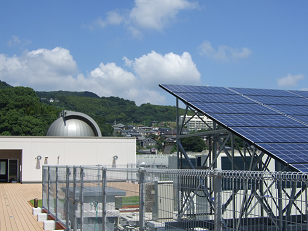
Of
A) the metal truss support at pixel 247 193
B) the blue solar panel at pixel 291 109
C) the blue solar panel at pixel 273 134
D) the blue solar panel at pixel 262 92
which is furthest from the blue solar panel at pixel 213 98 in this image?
the blue solar panel at pixel 273 134

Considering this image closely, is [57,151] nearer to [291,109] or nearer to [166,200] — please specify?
[291,109]

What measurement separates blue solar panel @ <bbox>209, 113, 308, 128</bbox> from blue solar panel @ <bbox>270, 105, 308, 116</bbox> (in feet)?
3.68

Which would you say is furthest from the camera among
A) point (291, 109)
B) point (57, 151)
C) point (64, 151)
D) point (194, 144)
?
point (194, 144)

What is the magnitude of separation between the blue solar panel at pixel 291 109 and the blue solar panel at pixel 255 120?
1120 mm

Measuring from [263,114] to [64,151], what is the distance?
24.5m

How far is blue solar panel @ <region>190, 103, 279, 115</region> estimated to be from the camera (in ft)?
51.8

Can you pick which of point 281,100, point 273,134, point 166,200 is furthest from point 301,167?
point 281,100

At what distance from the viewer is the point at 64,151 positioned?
119ft

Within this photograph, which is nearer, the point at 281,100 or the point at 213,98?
the point at 213,98

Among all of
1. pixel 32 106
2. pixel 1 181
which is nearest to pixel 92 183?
pixel 1 181

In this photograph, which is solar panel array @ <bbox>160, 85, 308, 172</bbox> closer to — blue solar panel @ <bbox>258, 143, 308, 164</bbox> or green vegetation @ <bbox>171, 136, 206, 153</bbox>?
blue solar panel @ <bbox>258, 143, 308, 164</bbox>

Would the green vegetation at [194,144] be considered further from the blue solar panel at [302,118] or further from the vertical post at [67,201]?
the vertical post at [67,201]

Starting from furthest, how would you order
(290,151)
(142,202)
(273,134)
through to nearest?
1. (273,134)
2. (290,151)
3. (142,202)

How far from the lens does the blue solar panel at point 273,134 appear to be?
12921 mm
